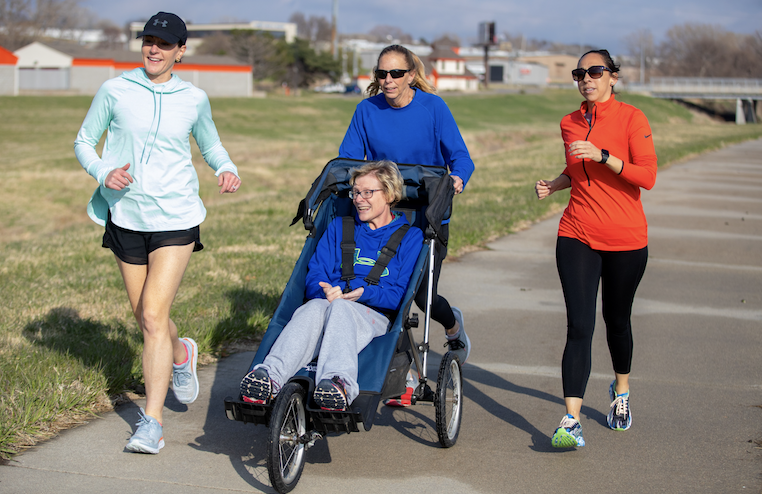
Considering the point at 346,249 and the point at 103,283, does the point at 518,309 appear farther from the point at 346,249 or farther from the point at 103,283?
the point at 103,283

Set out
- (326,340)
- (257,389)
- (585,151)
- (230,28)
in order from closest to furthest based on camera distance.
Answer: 1. (257,389)
2. (326,340)
3. (585,151)
4. (230,28)

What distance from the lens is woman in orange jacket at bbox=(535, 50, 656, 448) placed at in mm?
4285

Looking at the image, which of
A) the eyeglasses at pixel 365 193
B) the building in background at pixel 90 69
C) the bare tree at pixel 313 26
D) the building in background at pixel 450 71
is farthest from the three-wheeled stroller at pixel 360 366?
the bare tree at pixel 313 26

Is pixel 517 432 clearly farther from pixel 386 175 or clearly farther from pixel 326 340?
pixel 386 175

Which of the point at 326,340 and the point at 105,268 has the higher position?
the point at 326,340

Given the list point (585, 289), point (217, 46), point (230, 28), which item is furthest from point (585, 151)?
point (230, 28)

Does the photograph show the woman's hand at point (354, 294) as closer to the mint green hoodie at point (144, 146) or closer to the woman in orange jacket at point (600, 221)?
the mint green hoodie at point (144, 146)

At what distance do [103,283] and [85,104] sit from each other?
41.3 meters

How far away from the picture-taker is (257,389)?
364 centimetres

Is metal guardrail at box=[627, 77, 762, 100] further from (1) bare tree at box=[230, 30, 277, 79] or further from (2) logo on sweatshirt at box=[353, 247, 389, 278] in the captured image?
(2) logo on sweatshirt at box=[353, 247, 389, 278]

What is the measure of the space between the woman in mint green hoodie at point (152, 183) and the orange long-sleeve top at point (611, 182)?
6.53 ft

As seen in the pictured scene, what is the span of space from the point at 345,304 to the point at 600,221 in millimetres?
1520

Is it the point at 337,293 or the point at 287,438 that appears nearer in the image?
the point at 287,438

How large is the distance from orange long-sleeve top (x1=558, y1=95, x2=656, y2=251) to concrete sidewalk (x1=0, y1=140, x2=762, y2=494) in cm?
115
